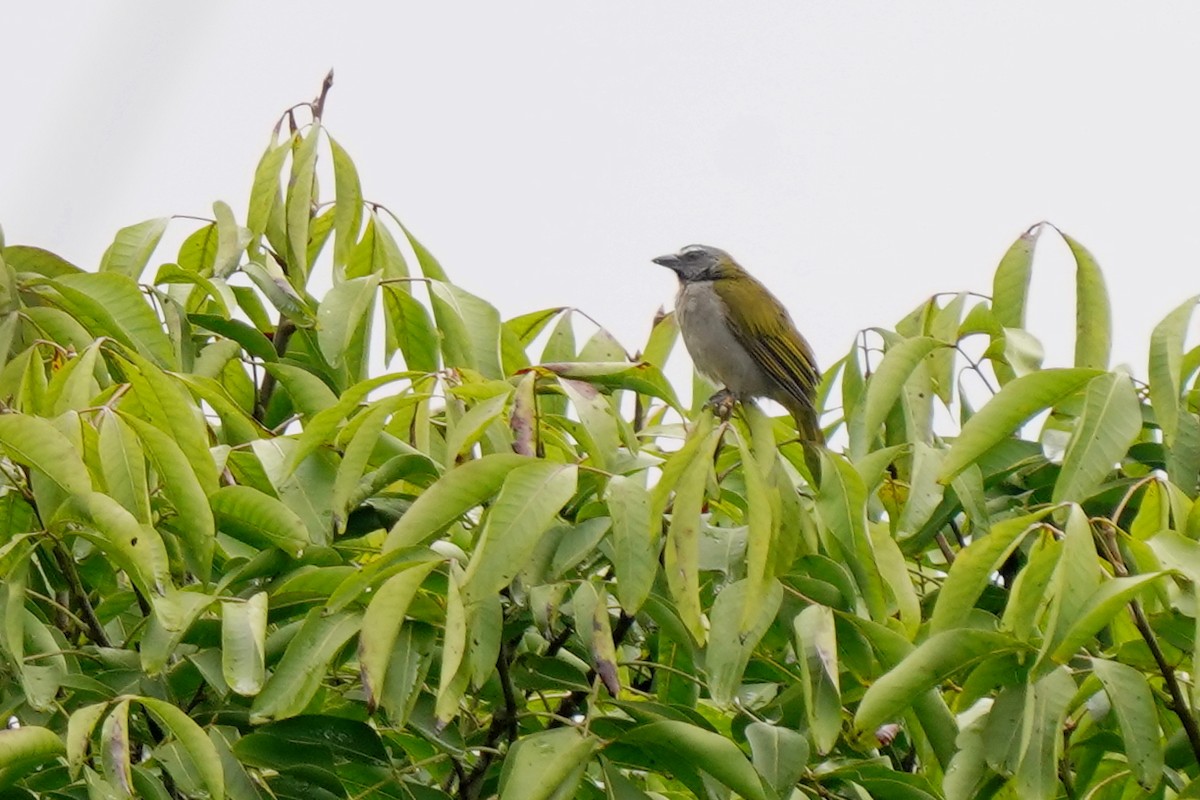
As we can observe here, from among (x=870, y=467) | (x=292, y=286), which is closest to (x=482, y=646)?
(x=870, y=467)

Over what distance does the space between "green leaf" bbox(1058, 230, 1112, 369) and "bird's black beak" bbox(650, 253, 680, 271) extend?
229cm

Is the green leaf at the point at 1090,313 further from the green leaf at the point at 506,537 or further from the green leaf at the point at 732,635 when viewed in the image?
the green leaf at the point at 506,537

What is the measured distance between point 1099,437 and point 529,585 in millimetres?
976

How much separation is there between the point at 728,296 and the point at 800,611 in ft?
7.98

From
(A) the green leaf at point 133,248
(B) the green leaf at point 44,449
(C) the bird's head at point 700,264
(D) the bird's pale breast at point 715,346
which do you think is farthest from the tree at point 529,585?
(C) the bird's head at point 700,264

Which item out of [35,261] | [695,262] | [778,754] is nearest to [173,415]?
[35,261]

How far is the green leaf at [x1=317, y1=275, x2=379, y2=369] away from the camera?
9.64 feet

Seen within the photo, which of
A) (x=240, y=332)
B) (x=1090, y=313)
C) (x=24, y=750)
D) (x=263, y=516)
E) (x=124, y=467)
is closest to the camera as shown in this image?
(x=24, y=750)

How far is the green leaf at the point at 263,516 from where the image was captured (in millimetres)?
2494

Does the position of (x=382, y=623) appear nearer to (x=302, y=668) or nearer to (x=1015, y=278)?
(x=302, y=668)

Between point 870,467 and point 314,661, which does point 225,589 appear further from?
point 870,467

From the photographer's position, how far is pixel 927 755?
290 cm

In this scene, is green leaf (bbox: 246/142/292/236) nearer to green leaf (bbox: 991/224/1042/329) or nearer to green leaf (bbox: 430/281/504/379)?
green leaf (bbox: 430/281/504/379)

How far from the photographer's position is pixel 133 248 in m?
3.45
